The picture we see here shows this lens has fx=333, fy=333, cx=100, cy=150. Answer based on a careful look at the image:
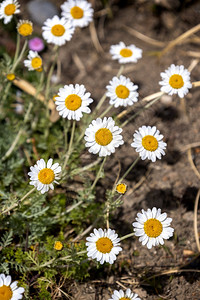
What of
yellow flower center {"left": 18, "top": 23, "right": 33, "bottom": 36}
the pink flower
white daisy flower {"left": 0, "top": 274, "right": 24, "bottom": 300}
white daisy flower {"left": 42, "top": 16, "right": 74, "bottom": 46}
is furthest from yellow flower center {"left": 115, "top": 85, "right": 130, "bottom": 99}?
the pink flower

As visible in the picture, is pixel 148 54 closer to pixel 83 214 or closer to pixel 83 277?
pixel 83 214

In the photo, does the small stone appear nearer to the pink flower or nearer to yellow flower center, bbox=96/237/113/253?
the pink flower

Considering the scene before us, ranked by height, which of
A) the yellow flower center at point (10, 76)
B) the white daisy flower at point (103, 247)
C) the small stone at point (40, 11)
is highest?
the small stone at point (40, 11)

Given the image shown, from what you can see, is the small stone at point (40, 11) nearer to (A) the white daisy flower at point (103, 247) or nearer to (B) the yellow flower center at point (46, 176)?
(B) the yellow flower center at point (46, 176)

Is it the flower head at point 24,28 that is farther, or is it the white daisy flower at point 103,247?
the flower head at point 24,28

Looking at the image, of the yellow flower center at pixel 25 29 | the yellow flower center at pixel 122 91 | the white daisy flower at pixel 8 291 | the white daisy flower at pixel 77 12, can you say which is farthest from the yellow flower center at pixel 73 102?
the white daisy flower at pixel 8 291
